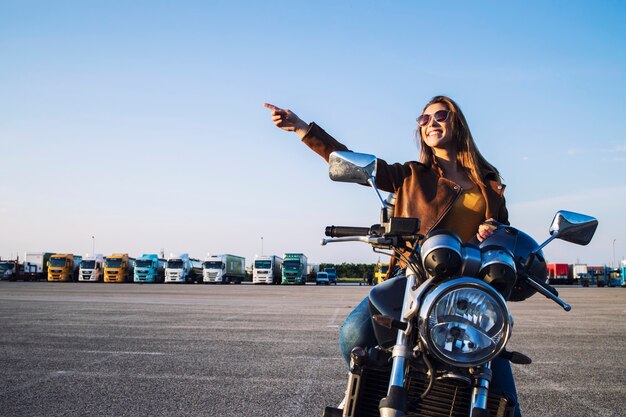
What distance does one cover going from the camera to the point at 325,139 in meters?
2.92

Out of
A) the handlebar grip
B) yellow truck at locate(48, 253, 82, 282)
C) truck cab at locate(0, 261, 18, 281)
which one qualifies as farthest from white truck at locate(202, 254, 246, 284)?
the handlebar grip

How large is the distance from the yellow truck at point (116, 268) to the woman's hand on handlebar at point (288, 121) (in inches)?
2184

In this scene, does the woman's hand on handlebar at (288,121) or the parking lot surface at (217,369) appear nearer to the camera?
the woman's hand on handlebar at (288,121)

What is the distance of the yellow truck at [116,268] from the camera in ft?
182

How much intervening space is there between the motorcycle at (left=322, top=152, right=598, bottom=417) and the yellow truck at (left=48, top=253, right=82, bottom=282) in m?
58.2

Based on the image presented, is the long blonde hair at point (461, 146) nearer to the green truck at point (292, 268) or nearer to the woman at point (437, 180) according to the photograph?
the woman at point (437, 180)

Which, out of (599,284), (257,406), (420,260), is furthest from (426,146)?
(599,284)

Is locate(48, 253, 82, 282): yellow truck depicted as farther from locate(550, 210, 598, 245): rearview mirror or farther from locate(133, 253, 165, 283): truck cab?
locate(550, 210, 598, 245): rearview mirror

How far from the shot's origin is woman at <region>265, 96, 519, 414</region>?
260 cm

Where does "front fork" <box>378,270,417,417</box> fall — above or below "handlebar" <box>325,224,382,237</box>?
below

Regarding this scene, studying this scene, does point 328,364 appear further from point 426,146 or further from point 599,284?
point 599,284

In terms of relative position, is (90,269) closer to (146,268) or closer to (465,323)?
(146,268)

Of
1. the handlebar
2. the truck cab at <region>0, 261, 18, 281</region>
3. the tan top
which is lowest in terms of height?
the truck cab at <region>0, 261, 18, 281</region>

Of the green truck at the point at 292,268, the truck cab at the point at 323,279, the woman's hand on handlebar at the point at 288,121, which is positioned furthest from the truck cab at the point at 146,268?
Result: the woman's hand on handlebar at the point at 288,121
